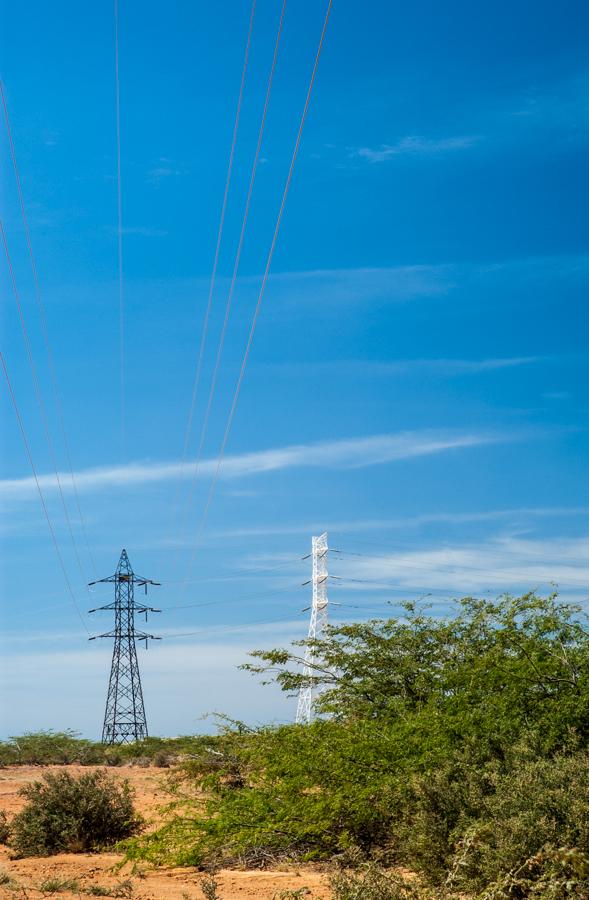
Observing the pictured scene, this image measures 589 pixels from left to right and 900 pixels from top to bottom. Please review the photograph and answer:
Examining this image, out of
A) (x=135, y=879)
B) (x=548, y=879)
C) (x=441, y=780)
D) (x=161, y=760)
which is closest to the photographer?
(x=548, y=879)

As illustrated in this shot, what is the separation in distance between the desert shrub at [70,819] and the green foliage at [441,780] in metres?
3.19

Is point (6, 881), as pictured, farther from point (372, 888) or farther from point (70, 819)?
point (372, 888)

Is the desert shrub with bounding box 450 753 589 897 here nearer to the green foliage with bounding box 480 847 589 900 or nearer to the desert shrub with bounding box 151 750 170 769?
the green foliage with bounding box 480 847 589 900

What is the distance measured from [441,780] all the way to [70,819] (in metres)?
12.0

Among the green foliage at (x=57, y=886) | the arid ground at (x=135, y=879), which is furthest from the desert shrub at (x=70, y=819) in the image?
the green foliage at (x=57, y=886)

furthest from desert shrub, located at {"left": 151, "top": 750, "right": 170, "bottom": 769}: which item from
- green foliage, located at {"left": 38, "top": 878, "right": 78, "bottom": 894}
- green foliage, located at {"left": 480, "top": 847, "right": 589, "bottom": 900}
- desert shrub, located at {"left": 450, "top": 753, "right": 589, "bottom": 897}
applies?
green foliage, located at {"left": 480, "top": 847, "right": 589, "bottom": 900}

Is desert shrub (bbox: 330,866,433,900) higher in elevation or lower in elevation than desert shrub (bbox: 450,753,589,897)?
lower

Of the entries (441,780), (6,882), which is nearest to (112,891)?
(6,882)

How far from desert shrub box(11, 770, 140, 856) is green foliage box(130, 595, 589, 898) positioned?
319 centimetres

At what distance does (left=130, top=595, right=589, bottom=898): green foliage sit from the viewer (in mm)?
12125

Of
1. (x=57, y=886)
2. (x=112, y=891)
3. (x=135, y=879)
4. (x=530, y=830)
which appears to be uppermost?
(x=530, y=830)

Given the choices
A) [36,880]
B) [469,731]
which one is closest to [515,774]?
[469,731]

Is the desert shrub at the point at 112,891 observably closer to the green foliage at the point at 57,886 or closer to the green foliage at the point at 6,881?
the green foliage at the point at 57,886

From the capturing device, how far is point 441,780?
49.8 ft
